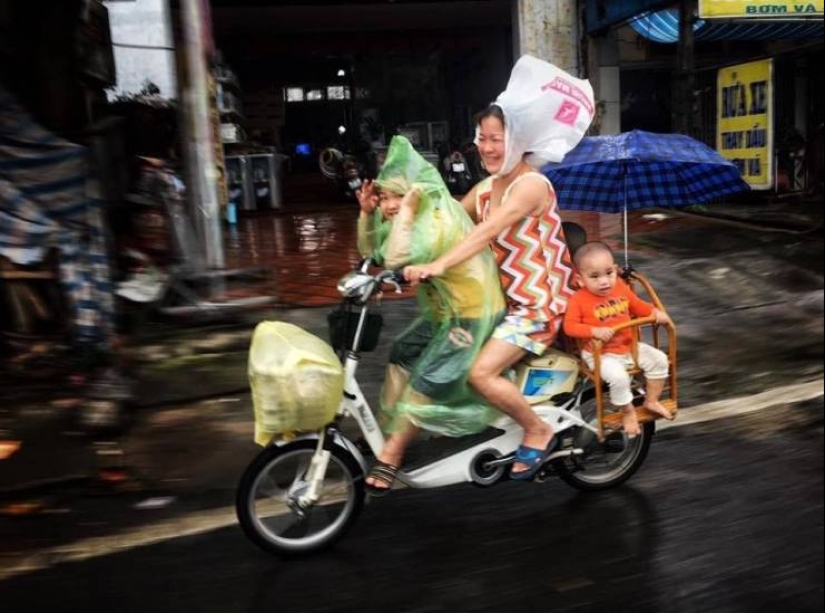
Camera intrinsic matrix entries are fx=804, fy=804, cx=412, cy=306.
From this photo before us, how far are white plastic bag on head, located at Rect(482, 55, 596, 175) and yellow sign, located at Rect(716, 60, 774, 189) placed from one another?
8.00 m

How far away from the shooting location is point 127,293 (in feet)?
20.7

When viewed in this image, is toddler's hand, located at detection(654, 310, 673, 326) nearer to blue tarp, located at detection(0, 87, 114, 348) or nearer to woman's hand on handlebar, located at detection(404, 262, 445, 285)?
woman's hand on handlebar, located at detection(404, 262, 445, 285)

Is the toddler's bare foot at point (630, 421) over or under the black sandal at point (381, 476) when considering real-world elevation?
over

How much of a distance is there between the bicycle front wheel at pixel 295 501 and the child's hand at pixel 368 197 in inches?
42.0

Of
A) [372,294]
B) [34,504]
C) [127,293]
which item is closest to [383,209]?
[372,294]

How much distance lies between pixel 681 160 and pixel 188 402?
3.41 metres

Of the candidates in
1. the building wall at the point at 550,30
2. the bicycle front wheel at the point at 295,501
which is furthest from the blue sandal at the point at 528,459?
the building wall at the point at 550,30

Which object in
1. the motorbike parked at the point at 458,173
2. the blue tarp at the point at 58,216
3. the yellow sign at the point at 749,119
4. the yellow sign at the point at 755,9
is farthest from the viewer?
the motorbike parked at the point at 458,173

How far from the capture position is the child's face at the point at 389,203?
3.46 metres

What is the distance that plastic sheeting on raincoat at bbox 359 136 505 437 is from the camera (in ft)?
11.2

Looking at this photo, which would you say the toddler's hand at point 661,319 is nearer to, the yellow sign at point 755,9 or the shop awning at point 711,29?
the yellow sign at point 755,9

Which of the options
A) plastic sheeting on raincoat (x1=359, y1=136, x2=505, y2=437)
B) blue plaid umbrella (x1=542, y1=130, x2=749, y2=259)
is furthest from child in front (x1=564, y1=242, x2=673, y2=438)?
blue plaid umbrella (x1=542, y1=130, x2=749, y2=259)

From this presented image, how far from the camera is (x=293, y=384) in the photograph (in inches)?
125

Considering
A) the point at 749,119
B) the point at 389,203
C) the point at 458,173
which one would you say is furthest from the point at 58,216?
the point at 458,173
